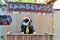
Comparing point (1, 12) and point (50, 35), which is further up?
point (1, 12)

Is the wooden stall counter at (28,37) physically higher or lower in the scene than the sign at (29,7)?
lower

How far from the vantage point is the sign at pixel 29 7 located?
9.63 feet

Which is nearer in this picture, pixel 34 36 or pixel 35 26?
pixel 34 36

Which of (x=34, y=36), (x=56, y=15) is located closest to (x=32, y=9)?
(x=34, y=36)

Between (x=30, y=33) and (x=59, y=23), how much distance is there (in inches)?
45.0

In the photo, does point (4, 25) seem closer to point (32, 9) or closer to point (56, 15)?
→ point (32, 9)

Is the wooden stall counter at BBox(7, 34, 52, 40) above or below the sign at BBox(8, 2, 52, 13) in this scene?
below

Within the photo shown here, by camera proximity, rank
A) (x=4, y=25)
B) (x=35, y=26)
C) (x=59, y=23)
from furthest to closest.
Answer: (x=59, y=23) → (x=35, y=26) → (x=4, y=25)

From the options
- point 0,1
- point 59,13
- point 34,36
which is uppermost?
point 0,1

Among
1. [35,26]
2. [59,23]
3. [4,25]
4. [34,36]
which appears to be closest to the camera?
[34,36]

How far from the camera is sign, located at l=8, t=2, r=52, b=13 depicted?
116 inches

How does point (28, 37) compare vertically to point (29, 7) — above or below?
below

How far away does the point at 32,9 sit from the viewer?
3.00 m

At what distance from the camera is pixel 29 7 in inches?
117
